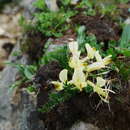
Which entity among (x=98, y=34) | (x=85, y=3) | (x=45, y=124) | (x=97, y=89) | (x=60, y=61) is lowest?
(x=45, y=124)

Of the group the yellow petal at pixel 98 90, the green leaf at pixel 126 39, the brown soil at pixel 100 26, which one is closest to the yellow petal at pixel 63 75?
the yellow petal at pixel 98 90

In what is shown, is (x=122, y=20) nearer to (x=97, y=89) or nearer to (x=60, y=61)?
(x=60, y=61)

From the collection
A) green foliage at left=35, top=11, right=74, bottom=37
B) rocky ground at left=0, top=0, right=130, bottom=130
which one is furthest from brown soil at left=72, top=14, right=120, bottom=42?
green foliage at left=35, top=11, right=74, bottom=37

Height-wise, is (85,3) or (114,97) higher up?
(85,3)

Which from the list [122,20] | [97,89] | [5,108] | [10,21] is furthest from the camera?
[10,21]

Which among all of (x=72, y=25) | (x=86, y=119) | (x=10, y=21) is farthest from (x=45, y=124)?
(x=10, y=21)

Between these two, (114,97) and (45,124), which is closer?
(114,97)

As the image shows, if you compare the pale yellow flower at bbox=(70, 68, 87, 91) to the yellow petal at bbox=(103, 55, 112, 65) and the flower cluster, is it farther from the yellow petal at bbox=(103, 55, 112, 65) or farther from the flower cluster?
the yellow petal at bbox=(103, 55, 112, 65)

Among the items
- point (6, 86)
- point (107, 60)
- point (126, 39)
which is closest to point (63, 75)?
point (107, 60)
